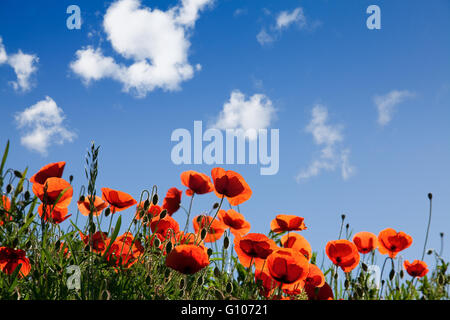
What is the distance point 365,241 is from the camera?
2689mm

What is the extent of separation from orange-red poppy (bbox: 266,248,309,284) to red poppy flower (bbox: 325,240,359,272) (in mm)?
569

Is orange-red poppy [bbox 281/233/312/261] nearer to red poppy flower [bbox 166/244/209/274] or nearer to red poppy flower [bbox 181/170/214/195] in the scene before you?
red poppy flower [bbox 181/170/214/195]

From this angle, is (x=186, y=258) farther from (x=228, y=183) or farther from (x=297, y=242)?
(x=297, y=242)

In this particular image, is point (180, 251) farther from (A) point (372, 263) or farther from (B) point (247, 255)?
(A) point (372, 263)

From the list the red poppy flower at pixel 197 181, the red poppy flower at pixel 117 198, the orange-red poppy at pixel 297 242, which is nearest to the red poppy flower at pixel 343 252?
the orange-red poppy at pixel 297 242

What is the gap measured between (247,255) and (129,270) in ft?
1.80

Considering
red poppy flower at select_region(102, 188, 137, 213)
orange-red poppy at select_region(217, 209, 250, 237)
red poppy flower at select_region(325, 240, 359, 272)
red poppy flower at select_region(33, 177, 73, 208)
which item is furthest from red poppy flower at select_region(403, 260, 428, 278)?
red poppy flower at select_region(33, 177, 73, 208)

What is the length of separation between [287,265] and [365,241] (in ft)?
3.80

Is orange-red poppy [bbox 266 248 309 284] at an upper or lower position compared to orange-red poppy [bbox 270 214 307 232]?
lower

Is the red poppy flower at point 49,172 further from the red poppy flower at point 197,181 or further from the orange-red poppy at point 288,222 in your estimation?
the orange-red poppy at point 288,222

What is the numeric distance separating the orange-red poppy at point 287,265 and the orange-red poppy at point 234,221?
541 mm

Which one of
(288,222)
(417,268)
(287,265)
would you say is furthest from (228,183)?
(417,268)

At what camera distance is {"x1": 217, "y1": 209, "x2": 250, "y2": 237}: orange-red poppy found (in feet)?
7.47
